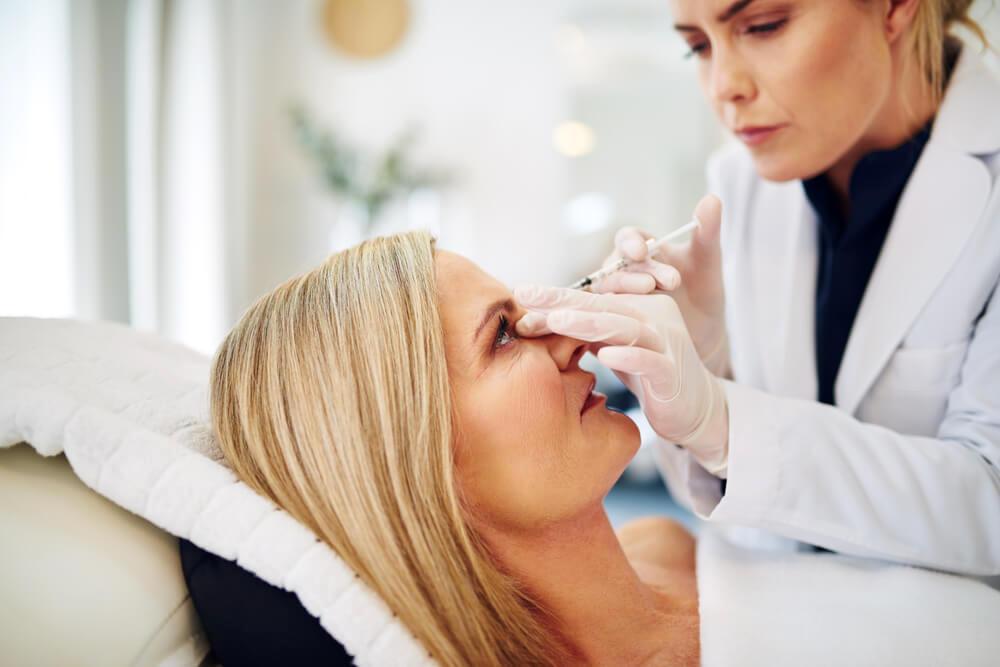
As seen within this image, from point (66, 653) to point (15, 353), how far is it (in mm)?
418

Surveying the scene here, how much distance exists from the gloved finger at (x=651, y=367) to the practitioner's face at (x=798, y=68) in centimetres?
48

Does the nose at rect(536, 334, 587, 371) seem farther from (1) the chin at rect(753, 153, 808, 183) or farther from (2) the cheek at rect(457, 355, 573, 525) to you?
(1) the chin at rect(753, 153, 808, 183)

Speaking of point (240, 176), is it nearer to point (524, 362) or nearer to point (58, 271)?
point (58, 271)

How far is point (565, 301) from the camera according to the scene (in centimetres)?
94

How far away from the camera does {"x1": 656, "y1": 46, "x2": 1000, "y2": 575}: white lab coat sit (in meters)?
1.03

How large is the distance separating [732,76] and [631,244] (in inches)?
13.6

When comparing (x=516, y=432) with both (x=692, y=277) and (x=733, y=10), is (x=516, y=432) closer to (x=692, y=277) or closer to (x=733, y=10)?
(x=692, y=277)

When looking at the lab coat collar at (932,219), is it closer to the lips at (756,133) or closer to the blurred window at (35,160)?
the lips at (756,133)

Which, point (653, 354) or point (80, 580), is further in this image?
point (653, 354)

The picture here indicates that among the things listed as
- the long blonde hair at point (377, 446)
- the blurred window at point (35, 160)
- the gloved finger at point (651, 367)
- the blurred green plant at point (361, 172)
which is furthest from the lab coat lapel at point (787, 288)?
the blurred green plant at point (361, 172)

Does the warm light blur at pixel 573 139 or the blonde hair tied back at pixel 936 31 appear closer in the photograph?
the blonde hair tied back at pixel 936 31

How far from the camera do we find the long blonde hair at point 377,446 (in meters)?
0.84

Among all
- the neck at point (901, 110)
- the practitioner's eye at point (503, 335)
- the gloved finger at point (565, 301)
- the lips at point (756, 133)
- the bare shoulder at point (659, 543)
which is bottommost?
the bare shoulder at point (659, 543)

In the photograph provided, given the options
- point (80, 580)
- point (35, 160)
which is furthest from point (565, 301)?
point (35, 160)
